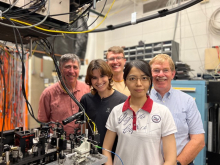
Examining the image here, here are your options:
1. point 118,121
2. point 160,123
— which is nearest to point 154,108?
point 160,123

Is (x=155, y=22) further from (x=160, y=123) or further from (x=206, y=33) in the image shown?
(x=160, y=123)

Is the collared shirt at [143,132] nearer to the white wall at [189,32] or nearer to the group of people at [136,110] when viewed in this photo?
the group of people at [136,110]

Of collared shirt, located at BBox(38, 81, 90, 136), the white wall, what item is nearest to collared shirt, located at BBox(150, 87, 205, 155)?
collared shirt, located at BBox(38, 81, 90, 136)

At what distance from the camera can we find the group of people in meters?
0.88

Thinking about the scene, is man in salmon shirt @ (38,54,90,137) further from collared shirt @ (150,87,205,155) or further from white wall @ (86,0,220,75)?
white wall @ (86,0,220,75)

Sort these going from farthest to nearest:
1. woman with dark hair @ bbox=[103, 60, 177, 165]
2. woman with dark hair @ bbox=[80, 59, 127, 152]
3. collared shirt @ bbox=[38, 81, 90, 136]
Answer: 1. collared shirt @ bbox=[38, 81, 90, 136]
2. woman with dark hair @ bbox=[80, 59, 127, 152]
3. woman with dark hair @ bbox=[103, 60, 177, 165]

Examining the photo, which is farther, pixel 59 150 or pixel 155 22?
pixel 155 22

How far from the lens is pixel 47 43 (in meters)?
1.01

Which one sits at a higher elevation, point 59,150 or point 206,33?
point 206,33

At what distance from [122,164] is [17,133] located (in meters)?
0.59

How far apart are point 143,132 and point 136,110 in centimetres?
14

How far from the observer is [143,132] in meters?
0.89

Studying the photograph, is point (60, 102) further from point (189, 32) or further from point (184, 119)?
point (189, 32)

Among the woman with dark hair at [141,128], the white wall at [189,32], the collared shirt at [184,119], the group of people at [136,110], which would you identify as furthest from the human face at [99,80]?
the white wall at [189,32]
